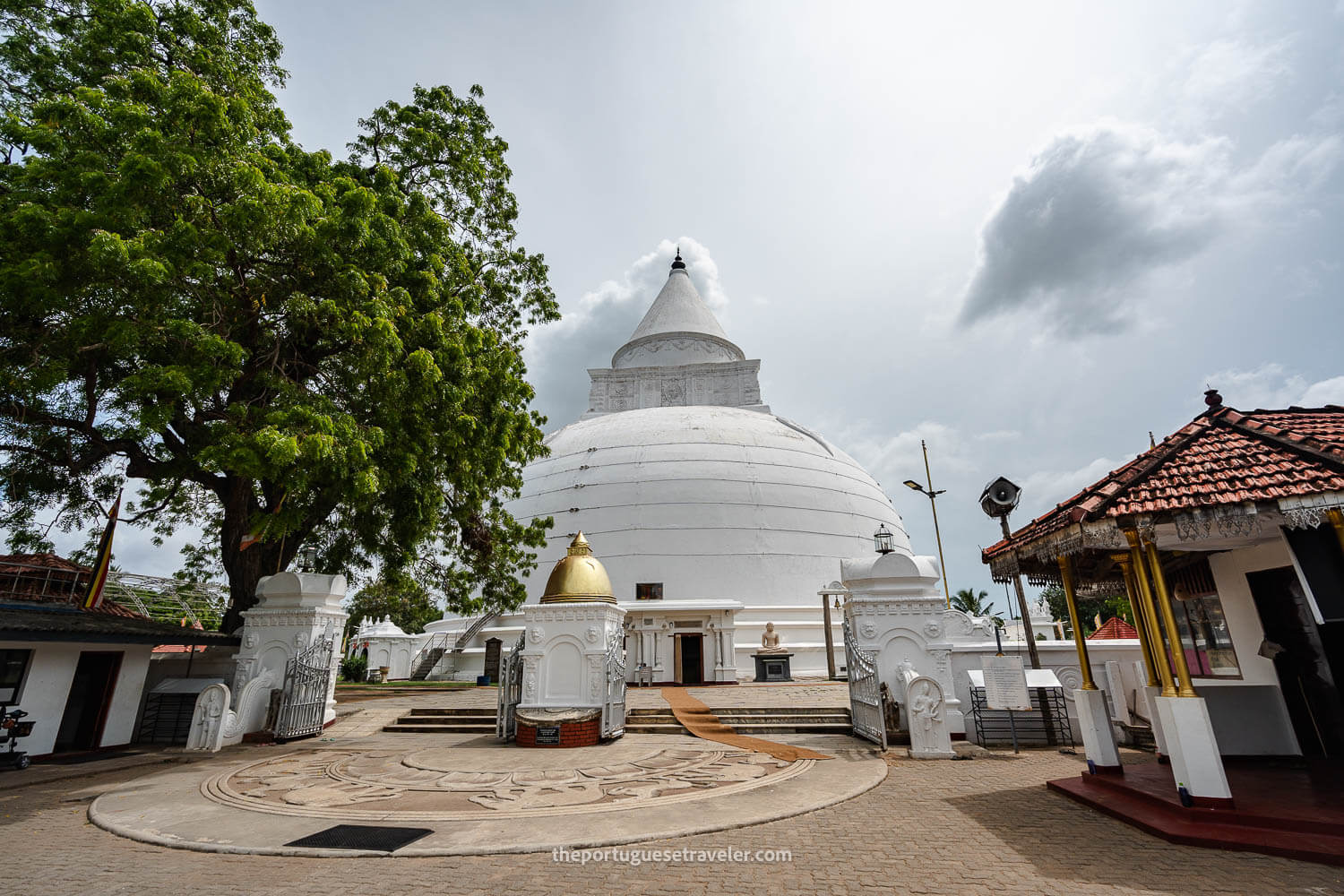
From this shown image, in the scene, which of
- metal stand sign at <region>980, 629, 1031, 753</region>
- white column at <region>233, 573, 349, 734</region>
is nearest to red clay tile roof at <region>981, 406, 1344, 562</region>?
metal stand sign at <region>980, 629, 1031, 753</region>

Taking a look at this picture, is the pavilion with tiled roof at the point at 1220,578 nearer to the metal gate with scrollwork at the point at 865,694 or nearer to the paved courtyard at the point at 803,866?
the paved courtyard at the point at 803,866

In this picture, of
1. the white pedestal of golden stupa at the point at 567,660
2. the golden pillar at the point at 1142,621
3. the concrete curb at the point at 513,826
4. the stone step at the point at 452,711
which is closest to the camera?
the concrete curb at the point at 513,826

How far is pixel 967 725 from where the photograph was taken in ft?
36.6

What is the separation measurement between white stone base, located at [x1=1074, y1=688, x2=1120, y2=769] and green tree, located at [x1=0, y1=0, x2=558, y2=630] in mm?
10573

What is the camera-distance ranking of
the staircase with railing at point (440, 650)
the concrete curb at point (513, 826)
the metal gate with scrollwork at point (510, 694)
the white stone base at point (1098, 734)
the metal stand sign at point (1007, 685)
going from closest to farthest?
Answer: 1. the concrete curb at point (513, 826)
2. the white stone base at point (1098, 734)
3. the metal stand sign at point (1007, 685)
4. the metal gate with scrollwork at point (510, 694)
5. the staircase with railing at point (440, 650)

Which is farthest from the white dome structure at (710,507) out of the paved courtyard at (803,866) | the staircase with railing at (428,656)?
the paved courtyard at (803,866)

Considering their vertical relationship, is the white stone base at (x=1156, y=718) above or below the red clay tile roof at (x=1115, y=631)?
below

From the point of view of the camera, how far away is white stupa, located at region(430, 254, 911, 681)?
22344mm

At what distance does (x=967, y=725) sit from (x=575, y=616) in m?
7.45

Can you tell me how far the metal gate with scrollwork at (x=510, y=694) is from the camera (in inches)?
452

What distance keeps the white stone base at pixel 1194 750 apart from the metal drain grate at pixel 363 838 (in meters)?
7.02

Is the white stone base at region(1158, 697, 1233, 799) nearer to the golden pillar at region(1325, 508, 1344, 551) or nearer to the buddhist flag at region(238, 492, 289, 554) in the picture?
the golden pillar at region(1325, 508, 1344, 551)

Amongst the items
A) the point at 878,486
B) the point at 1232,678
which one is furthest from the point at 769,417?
the point at 1232,678

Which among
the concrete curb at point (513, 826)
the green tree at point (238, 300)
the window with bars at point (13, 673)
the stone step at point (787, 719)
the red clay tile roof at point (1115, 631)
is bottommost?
the concrete curb at point (513, 826)
